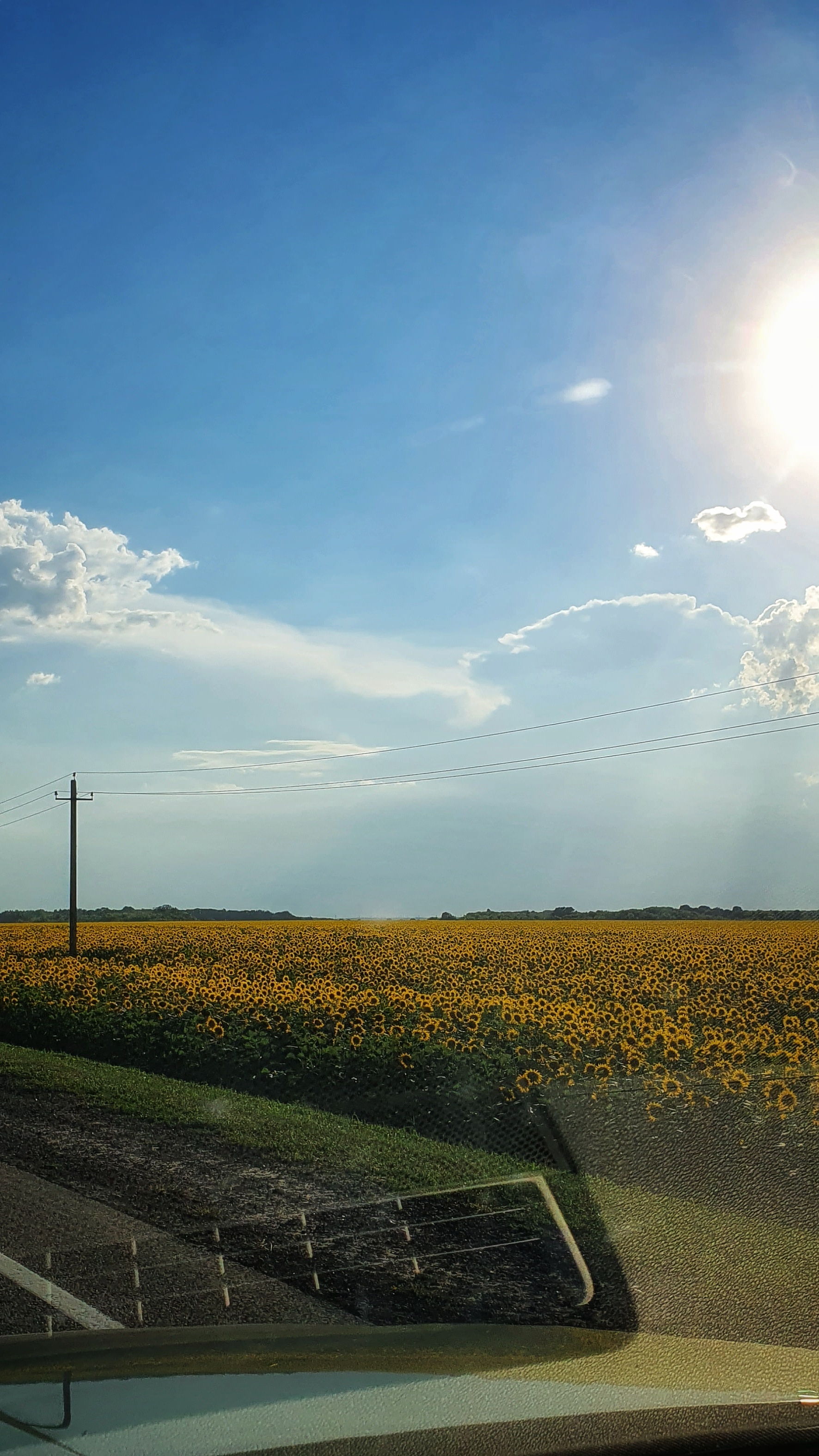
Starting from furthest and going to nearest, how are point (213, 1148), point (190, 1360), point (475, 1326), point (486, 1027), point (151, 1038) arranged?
point (151, 1038) → point (486, 1027) → point (213, 1148) → point (475, 1326) → point (190, 1360)

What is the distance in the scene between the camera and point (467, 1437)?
2.65 meters

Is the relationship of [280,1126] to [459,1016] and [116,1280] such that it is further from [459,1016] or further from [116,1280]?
[459,1016]

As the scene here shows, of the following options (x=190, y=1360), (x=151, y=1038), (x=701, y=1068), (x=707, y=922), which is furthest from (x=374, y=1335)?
(x=707, y=922)

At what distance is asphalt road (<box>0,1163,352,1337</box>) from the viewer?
17.4ft

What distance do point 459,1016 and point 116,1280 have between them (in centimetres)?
763

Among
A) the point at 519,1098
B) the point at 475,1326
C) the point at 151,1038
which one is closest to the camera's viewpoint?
the point at 475,1326

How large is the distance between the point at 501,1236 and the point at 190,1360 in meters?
3.62

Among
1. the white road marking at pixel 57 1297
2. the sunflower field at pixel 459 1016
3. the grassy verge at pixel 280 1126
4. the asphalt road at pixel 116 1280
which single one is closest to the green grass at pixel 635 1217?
the grassy verge at pixel 280 1126

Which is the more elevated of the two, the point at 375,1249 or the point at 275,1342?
the point at 275,1342

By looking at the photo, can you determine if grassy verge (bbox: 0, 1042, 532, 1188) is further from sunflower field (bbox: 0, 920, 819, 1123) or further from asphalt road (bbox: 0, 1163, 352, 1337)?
asphalt road (bbox: 0, 1163, 352, 1337)

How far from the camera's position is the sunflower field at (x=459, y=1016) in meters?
10.1

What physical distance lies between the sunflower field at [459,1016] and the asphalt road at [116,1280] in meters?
3.93

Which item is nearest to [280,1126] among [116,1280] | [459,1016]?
[116,1280]

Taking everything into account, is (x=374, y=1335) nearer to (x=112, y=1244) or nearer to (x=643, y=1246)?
(x=643, y=1246)
